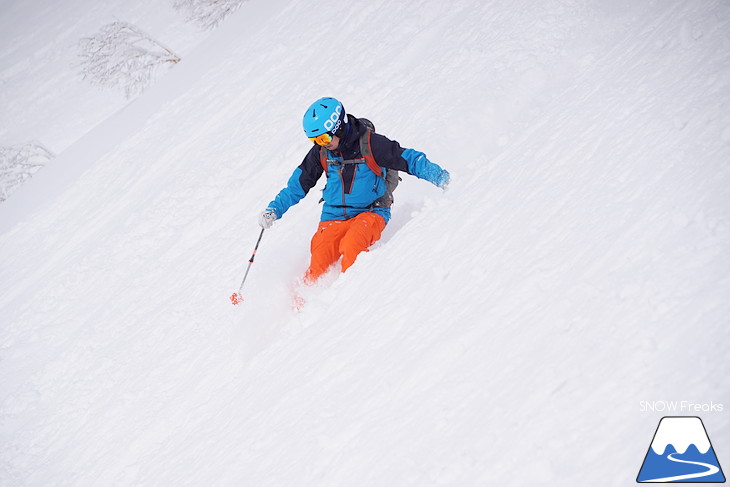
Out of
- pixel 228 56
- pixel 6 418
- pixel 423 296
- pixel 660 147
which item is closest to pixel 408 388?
pixel 423 296

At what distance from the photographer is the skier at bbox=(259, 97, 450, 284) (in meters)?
3.71

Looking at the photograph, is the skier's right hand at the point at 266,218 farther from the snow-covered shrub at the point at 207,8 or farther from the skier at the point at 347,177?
the snow-covered shrub at the point at 207,8

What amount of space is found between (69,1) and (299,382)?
36.9 meters

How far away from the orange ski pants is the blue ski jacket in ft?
0.44

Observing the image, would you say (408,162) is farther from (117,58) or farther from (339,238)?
(117,58)

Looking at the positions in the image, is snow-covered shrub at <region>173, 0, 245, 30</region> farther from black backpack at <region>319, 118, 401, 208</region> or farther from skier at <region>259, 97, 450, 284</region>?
black backpack at <region>319, 118, 401, 208</region>

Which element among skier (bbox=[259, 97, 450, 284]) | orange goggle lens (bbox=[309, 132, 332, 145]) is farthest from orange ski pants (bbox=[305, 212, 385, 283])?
orange goggle lens (bbox=[309, 132, 332, 145])

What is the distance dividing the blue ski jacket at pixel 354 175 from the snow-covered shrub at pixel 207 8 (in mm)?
11176

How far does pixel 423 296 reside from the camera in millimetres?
2582

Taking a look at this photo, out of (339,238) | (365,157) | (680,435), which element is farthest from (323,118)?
(680,435)

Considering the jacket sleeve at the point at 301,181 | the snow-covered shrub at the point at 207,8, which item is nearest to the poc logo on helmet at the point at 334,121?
the jacket sleeve at the point at 301,181

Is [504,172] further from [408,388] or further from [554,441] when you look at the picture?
[554,441]

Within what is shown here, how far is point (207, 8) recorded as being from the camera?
1343 centimetres

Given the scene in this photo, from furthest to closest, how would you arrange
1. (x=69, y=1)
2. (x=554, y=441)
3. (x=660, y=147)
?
1. (x=69, y=1)
2. (x=660, y=147)
3. (x=554, y=441)
